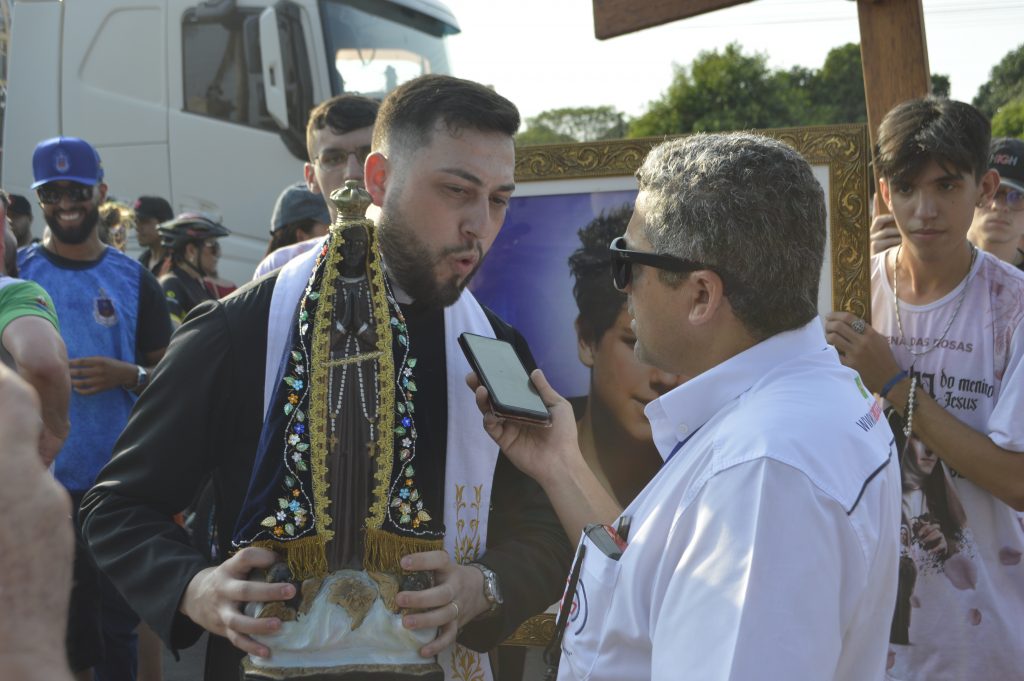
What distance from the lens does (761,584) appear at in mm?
1483

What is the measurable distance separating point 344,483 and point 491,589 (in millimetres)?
384

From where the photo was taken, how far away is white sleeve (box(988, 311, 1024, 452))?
9.25ft

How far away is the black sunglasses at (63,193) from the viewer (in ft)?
16.3

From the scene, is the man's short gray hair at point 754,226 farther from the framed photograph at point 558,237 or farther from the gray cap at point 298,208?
the gray cap at point 298,208

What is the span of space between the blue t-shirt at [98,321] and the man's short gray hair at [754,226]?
3429mm

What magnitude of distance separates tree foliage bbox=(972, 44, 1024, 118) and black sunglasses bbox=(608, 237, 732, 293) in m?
45.6

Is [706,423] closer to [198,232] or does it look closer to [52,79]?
[198,232]

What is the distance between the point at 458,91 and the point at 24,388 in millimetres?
1584

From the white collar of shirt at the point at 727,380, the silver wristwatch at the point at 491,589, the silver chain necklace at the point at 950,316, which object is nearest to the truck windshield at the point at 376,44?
the silver chain necklace at the point at 950,316

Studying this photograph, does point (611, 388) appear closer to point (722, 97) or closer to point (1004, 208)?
point (1004, 208)

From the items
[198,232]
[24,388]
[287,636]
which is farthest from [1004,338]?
[198,232]

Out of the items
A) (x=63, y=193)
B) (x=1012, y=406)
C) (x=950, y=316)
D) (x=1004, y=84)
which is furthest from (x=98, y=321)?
(x=1004, y=84)

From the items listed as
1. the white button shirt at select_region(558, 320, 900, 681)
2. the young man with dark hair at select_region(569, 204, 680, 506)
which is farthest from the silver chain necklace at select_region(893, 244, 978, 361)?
the white button shirt at select_region(558, 320, 900, 681)

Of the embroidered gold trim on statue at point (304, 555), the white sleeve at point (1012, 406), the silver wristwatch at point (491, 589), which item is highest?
the white sleeve at point (1012, 406)
